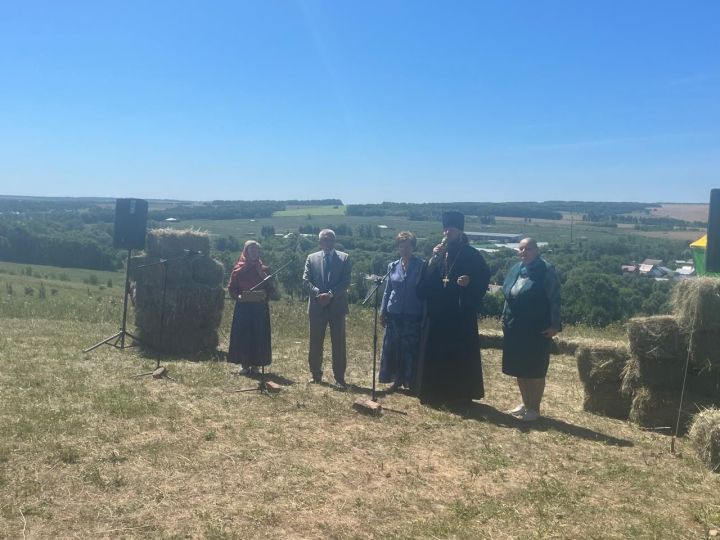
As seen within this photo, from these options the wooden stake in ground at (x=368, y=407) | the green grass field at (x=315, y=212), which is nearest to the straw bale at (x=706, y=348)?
the wooden stake in ground at (x=368, y=407)

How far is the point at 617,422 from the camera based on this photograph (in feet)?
20.8

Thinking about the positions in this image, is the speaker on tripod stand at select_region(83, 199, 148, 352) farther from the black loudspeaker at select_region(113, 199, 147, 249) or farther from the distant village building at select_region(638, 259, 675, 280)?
the distant village building at select_region(638, 259, 675, 280)

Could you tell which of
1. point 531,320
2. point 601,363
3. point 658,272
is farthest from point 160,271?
point 658,272

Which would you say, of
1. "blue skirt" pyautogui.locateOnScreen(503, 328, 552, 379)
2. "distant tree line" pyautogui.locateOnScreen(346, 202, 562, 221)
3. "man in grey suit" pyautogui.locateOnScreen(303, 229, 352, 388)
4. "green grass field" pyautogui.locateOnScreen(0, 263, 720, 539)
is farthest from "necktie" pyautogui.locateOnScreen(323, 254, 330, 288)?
"distant tree line" pyautogui.locateOnScreen(346, 202, 562, 221)

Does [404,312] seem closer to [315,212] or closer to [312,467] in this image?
[312,467]

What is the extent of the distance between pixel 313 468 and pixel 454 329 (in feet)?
Result: 7.99

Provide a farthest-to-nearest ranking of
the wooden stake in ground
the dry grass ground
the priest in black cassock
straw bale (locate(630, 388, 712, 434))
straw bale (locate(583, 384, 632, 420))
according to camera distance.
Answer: straw bale (locate(583, 384, 632, 420)) < the priest in black cassock < the wooden stake in ground < straw bale (locate(630, 388, 712, 434)) < the dry grass ground

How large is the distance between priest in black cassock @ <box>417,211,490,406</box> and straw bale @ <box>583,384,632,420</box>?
1345mm

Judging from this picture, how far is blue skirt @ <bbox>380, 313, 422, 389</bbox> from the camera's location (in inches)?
282

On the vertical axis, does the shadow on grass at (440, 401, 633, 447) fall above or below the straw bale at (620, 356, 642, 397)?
below

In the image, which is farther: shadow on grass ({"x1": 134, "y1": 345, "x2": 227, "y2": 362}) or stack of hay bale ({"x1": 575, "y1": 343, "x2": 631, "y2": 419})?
shadow on grass ({"x1": 134, "y1": 345, "x2": 227, "y2": 362})

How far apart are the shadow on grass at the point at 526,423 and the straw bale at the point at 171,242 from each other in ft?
18.3

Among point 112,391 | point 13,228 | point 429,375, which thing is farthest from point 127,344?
point 13,228

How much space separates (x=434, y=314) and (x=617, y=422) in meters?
2.27
